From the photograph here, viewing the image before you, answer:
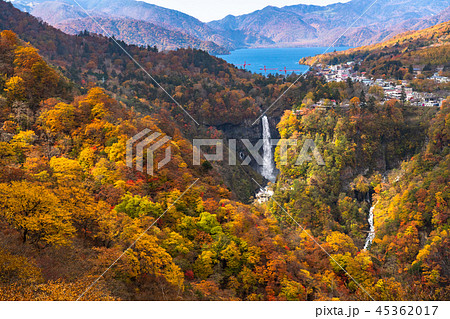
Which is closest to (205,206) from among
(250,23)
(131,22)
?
(131,22)

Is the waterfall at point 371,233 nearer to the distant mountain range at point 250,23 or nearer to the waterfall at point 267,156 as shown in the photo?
the waterfall at point 267,156

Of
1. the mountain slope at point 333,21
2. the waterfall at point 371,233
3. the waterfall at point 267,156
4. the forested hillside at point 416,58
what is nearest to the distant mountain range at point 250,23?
the mountain slope at point 333,21

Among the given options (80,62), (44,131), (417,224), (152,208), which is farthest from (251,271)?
(80,62)

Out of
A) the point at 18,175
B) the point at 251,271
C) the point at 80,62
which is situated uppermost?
the point at 80,62

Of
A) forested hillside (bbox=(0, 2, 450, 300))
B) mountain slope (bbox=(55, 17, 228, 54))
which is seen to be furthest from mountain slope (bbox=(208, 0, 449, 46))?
forested hillside (bbox=(0, 2, 450, 300))

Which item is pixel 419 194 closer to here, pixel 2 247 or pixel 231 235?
pixel 231 235

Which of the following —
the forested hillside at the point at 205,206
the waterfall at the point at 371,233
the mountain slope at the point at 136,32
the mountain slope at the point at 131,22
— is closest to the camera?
the forested hillside at the point at 205,206
